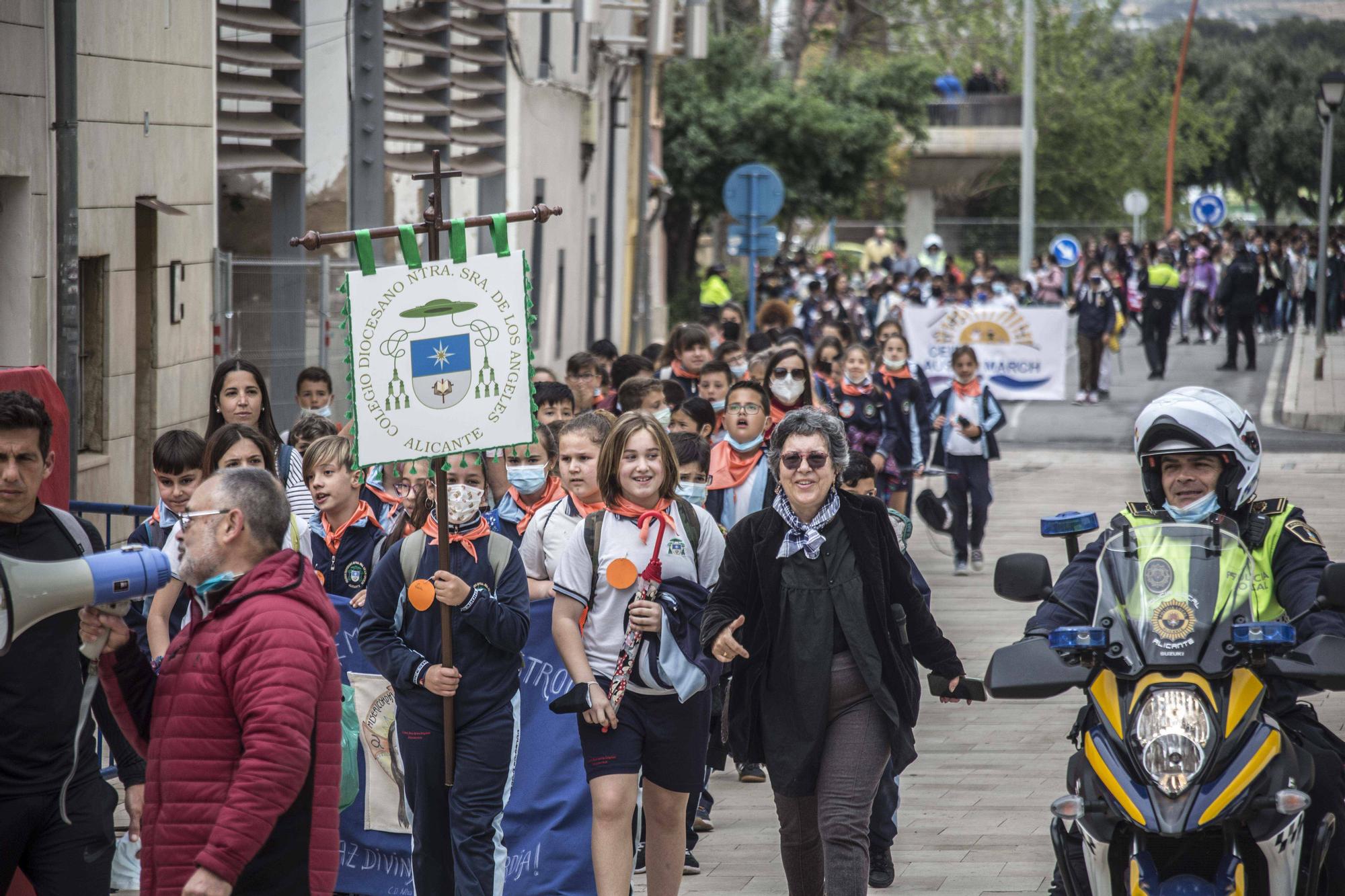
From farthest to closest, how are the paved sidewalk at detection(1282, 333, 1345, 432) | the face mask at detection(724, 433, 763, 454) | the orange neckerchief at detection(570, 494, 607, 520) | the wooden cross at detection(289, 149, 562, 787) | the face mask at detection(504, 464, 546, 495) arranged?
the paved sidewalk at detection(1282, 333, 1345, 432) < the face mask at detection(724, 433, 763, 454) < the face mask at detection(504, 464, 546, 495) < the orange neckerchief at detection(570, 494, 607, 520) < the wooden cross at detection(289, 149, 562, 787)

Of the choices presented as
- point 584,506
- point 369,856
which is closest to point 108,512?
point 369,856

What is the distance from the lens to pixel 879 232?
147 ft

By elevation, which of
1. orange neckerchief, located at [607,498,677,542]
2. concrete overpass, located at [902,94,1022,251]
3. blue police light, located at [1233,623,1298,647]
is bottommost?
blue police light, located at [1233,623,1298,647]

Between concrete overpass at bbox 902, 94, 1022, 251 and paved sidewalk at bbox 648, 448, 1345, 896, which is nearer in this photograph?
paved sidewalk at bbox 648, 448, 1345, 896

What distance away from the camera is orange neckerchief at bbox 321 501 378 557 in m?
7.04

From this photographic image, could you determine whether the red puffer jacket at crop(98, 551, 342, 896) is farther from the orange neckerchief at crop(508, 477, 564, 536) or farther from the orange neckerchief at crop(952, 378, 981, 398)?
the orange neckerchief at crop(952, 378, 981, 398)

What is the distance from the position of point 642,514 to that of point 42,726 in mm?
2156

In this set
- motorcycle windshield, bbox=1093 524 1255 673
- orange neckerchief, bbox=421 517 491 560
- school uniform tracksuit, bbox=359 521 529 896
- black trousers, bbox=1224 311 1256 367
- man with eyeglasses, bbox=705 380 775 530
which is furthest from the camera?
black trousers, bbox=1224 311 1256 367

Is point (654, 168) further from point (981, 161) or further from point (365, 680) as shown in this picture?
point (365, 680)

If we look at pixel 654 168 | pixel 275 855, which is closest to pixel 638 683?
pixel 275 855

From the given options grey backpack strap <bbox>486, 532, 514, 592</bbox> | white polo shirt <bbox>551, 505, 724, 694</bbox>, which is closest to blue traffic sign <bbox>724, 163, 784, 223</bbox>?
white polo shirt <bbox>551, 505, 724, 694</bbox>

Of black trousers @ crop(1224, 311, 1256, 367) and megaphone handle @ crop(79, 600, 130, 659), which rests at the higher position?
black trousers @ crop(1224, 311, 1256, 367)

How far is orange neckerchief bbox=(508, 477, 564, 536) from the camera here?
7.45 metres

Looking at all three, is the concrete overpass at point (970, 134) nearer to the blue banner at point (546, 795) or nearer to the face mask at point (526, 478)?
the face mask at point (526, 478)
